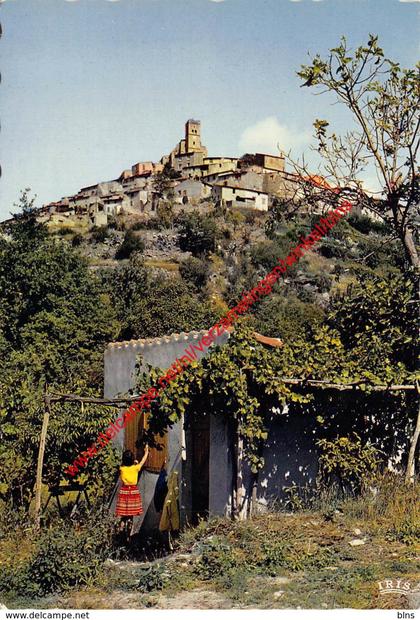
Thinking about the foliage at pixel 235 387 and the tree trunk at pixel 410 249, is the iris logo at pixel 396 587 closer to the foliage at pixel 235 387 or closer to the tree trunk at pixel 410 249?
the foliage at pixel 235 387

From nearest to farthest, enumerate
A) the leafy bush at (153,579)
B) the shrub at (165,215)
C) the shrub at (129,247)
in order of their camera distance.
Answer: the leafy bush at (153,579) → the shrub at (129,247) → the shrub at (165,215)

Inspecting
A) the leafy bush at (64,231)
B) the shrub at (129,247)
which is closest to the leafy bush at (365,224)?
the shrub at (129,247)

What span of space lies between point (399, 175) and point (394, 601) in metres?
5.85

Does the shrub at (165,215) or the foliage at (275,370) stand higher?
the shrub at (165,215)

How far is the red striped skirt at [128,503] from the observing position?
8.62 metres

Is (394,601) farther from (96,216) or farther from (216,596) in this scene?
(96,216)

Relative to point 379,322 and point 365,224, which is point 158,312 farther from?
point 365,224

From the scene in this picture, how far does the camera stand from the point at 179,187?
276ft

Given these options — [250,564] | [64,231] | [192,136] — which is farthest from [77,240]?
[250,564]

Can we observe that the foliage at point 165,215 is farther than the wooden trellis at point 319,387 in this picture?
Yes

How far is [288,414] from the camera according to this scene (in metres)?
Answer: 8.87

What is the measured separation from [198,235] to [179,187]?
2235 centimetres

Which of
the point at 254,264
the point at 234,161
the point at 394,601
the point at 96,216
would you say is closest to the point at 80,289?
the point at 394,601

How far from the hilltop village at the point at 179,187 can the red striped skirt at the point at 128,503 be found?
210 ft
